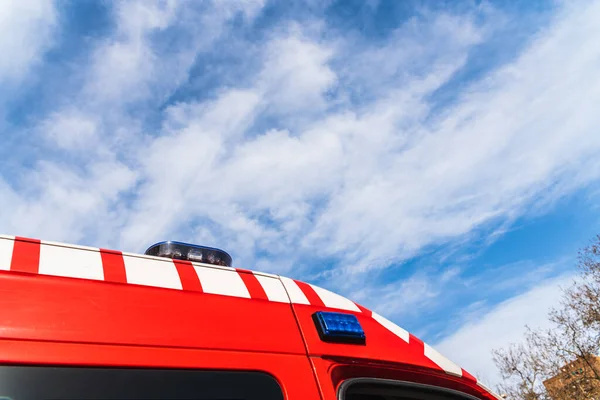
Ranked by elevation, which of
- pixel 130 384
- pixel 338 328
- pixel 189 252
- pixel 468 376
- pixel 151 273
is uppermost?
pixel 189 252

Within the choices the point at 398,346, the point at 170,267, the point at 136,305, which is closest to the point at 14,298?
the point at 136,305

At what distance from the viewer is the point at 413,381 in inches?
68.6

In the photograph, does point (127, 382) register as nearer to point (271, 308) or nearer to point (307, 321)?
point (271, 308)

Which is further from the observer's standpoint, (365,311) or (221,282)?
(365,311)

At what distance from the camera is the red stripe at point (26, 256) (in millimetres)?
1274

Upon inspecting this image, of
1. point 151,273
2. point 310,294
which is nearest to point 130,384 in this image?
point 151,273

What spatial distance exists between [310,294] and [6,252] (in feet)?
3.63

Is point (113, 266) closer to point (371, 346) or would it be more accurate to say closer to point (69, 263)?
point (69, 263)

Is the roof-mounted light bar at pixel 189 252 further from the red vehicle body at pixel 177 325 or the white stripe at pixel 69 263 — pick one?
the white stripe at pixel 69 263

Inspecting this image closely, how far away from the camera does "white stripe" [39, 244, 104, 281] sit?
52.4 inches

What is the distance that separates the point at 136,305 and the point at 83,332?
7.2 inches

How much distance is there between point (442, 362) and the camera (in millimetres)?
1902

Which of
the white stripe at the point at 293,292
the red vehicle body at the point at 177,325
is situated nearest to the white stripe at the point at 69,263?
the red vehicle body at the point at 177,325

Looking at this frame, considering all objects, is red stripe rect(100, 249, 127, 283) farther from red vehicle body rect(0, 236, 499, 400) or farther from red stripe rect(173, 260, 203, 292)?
red stripe rect(173, 260, 203, 292)
